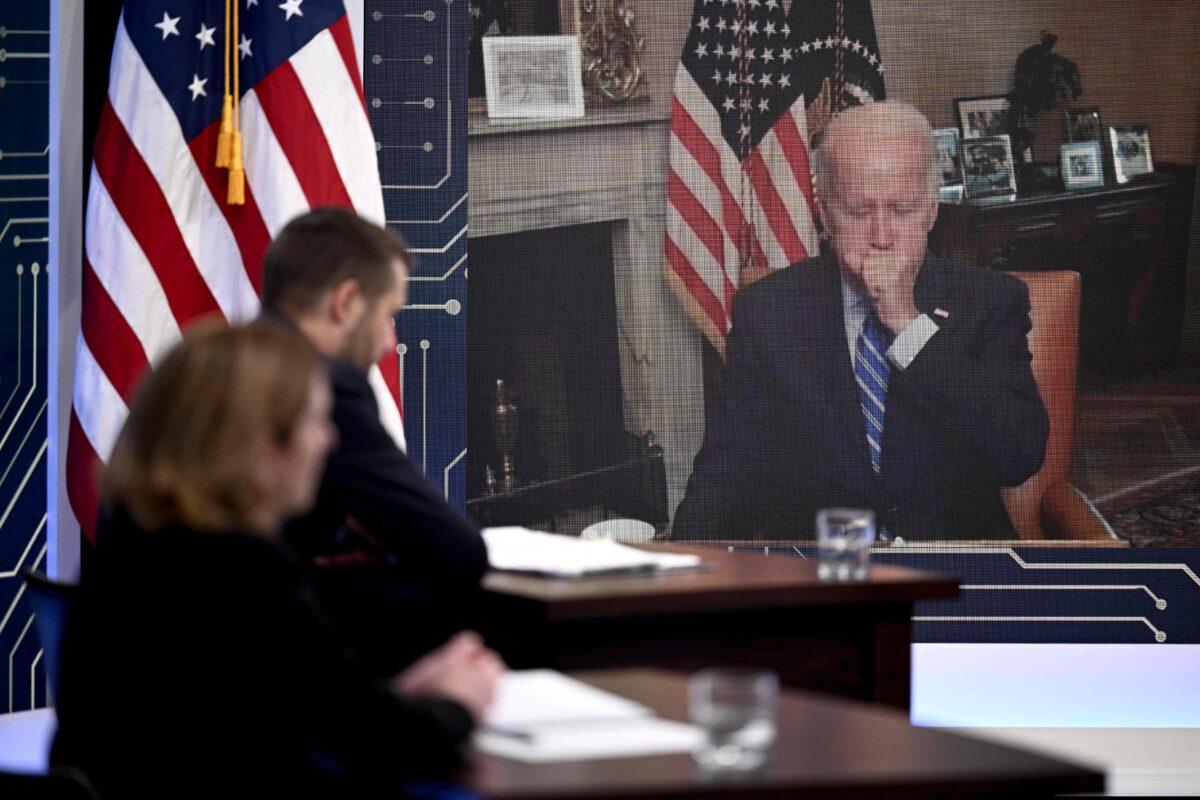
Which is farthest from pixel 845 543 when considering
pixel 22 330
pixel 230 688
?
→ pixel 22 330

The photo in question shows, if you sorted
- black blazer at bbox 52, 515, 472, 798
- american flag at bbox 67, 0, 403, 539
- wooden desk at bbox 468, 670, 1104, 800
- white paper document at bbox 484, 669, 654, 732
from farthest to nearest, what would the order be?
american flag at bbox 67, 0, 403, 539 < white paper document at bbox 484, 669, 654, 732 < black blazer at bbox 52, 515, 472, 798 < wooden desk at bbox 468, 670, 1104, 800

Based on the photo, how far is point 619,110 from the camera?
4820mm

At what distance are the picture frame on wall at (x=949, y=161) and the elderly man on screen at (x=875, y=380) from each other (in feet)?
0.10

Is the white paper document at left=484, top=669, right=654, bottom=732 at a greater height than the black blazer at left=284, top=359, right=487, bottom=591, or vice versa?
the black blazer at left=284, top=359, right=487, bottom=591

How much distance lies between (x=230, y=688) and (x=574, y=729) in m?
0.36

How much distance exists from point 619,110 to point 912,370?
128 centimetres

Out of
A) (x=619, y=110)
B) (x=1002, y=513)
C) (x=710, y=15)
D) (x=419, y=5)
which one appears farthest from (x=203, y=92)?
(x=1002, y=513)

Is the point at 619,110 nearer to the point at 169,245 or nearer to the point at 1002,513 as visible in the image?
the point at 169,245

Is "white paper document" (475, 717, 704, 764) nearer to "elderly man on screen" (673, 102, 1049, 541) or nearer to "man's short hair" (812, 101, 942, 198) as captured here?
"elderly man on screen" (673, 102, 1049, 541)

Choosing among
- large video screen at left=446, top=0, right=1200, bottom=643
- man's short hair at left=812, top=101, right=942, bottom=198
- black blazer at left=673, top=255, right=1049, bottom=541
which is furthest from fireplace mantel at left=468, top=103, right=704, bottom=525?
man's short hair at left=812, top=101, right=942, bottom=198

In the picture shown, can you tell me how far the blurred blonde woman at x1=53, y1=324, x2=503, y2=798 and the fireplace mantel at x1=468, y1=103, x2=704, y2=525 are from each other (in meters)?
3.32

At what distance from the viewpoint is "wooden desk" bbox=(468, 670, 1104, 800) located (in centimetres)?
133

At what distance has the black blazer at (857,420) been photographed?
4781 millimetres

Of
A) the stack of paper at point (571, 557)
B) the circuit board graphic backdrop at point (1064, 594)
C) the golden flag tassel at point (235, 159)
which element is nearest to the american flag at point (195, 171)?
the golden flag tassel at point (235, 159)
